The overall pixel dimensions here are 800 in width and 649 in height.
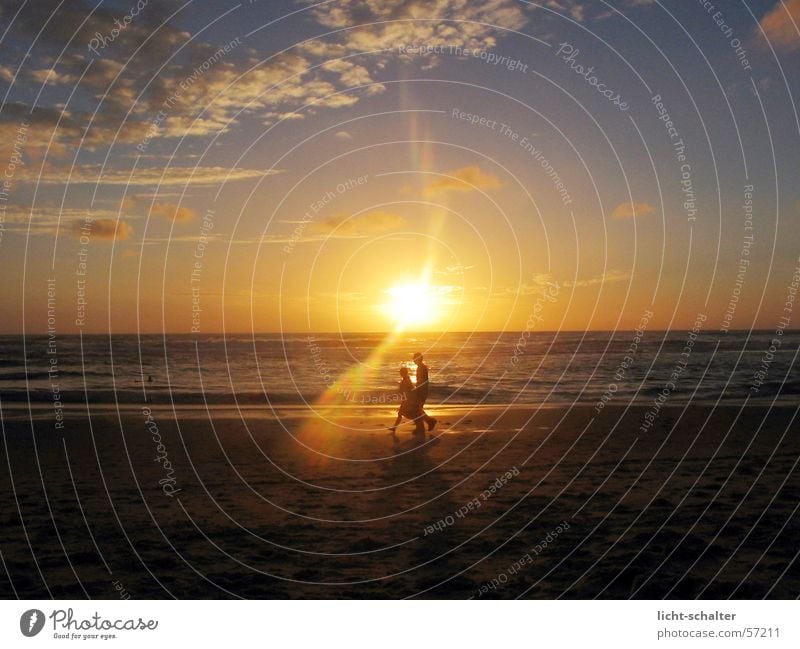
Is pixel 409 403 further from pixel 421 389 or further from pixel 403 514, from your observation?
pixel 403 514

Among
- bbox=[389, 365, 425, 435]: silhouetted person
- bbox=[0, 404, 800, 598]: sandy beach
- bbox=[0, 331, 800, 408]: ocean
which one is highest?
bbox=[0, 331, 800, 408]: ocean

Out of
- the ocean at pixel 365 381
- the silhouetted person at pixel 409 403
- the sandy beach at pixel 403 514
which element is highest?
the ocean at pixel 365 381

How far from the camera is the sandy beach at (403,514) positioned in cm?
921

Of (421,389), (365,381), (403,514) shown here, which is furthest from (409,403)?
(365,381)

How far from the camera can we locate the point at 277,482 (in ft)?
48.9

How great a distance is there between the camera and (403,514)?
480 inches

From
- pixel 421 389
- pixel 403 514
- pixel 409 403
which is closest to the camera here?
pixel 403 514

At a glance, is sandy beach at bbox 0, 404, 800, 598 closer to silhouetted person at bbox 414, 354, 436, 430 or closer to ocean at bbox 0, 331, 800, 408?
silhouetted person at bbox 414, 354, 436, 430

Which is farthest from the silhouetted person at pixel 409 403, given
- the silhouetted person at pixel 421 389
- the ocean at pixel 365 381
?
the ocean at pixel 365 381

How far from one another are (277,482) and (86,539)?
15.2 feet

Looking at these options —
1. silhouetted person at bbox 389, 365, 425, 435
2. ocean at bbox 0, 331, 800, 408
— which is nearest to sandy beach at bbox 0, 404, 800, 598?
silhouetted person at bbox 389, 365, 425, 435

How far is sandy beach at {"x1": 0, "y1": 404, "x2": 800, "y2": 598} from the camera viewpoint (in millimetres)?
9211

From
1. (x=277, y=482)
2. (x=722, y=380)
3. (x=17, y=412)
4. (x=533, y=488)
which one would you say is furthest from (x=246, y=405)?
(x=722, y=380)

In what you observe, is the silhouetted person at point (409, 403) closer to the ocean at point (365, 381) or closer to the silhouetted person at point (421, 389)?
the silhouetted person at point (421, 389)
